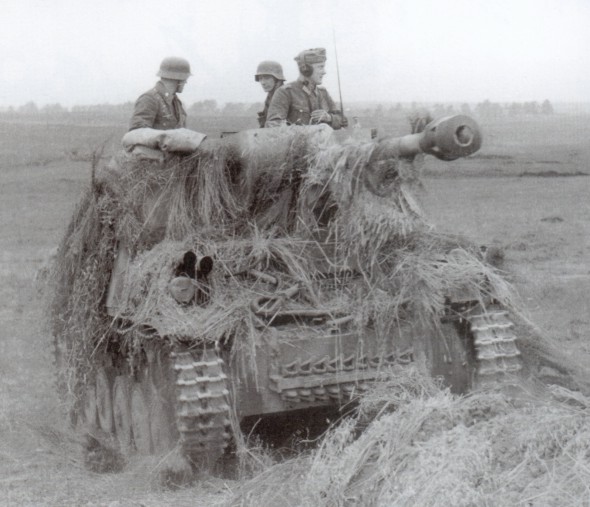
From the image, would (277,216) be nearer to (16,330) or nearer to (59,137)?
(16,330)

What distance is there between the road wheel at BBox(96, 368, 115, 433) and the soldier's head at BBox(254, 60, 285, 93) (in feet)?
11.7

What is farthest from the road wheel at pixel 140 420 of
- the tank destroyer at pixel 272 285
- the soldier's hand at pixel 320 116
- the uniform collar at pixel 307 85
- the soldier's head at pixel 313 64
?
the soldier's head at pixel 313 64

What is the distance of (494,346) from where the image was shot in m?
8.16

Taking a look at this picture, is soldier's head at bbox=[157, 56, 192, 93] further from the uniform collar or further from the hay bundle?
the hay bundle

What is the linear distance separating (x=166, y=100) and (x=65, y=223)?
4.77 ft

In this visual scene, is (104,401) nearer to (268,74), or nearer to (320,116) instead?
(320,116)

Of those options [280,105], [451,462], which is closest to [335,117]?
[280,105]

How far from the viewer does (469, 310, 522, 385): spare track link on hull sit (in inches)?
319

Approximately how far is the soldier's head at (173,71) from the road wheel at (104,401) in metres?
2.56

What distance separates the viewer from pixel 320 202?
8.12m

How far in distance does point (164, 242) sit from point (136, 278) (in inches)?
14.7

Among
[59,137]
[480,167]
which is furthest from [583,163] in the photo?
[59,137]

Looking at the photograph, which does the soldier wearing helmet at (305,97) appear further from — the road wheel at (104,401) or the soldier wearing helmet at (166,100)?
the road wheel at (104,401)

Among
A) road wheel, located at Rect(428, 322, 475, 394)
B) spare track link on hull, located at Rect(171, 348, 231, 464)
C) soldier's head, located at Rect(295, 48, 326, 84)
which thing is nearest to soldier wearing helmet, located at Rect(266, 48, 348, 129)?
soldier's head, located at Rect(295, 48, 326, 84)
